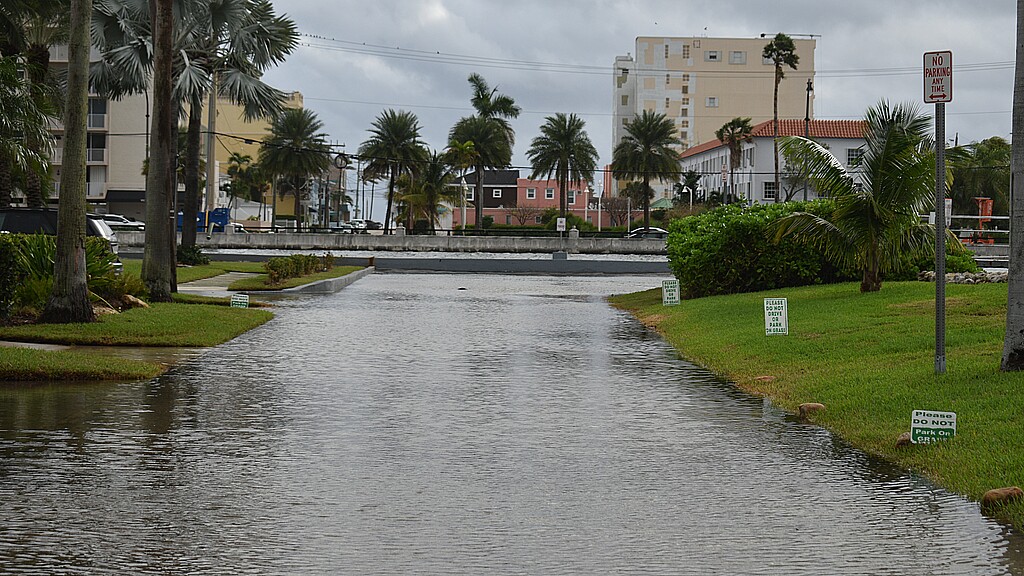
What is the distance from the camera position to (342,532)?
7039 millimetres

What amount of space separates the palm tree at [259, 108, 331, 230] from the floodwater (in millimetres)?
85947

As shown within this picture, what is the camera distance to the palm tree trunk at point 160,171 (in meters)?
23.7

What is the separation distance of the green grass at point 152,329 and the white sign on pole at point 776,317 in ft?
25.9

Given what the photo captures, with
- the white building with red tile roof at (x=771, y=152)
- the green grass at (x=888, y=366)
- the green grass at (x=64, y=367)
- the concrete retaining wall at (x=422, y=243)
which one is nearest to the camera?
the green grass at (x=888, y=366)

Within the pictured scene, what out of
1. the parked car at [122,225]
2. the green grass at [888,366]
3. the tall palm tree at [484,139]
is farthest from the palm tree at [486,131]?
the green grass at [888,366]

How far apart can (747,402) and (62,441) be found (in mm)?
6683

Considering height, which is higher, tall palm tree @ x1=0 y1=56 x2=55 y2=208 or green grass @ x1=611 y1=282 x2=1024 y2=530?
tall palm tree @ x1=0 y1=56 x2=55 y2=208

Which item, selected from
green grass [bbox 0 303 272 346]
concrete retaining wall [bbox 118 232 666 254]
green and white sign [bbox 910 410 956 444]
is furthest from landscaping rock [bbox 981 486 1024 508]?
concrete retaining wall [bbox 118 232 666 254]

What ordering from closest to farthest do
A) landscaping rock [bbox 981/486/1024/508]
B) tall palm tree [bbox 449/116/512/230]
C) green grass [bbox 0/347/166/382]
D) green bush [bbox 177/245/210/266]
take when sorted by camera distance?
1. landscaping rock [bbox 981/486/1024/508]
2. green grass [bbox 0/347/166/382]
3. green bush [bbox 177/245/210/266]
4. tall palm tree [bbox 449/116/512/230]

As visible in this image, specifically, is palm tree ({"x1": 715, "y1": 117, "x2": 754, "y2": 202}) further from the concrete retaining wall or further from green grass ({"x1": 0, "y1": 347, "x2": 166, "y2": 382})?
green grass ({"x1": 0, "y1": 347, "x2": 166, "y2": 382})

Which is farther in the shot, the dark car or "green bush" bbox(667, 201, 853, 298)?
"green bush" bbox(667, 201, 853, 298)

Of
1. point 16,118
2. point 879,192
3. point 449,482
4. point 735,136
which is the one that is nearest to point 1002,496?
point 449,482

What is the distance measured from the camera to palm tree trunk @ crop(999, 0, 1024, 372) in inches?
465

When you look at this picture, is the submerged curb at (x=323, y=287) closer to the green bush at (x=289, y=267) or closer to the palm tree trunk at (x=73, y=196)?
the green bush at (x=289, y=267)
